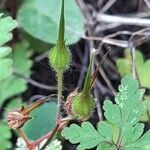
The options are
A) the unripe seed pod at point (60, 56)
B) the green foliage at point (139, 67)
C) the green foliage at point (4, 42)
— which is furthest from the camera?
the green foliage at point (139, 67)

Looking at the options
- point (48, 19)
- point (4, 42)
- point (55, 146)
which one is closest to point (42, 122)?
point (55, 146)

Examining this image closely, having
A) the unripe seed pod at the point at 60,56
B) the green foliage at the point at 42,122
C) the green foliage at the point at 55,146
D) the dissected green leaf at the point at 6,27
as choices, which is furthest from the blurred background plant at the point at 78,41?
the unripe seed pod at the point at 60,56

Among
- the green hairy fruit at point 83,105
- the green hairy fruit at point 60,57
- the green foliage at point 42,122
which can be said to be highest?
the green hairy fruit at point 60,57

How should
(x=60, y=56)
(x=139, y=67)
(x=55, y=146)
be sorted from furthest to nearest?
(x=139, y=67), (x=55, y=146), (x=60, y=56)

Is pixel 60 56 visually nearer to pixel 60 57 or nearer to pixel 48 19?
pixel 60 57

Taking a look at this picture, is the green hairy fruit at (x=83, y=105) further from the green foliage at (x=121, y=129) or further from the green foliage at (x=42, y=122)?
the green foliage at (x=42, y=122)

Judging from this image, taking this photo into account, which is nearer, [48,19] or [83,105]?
[83,105]
